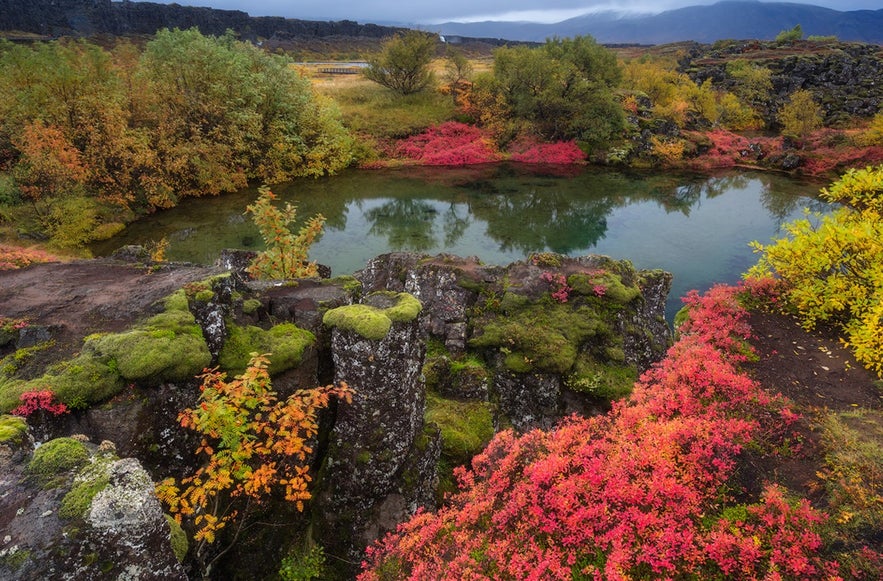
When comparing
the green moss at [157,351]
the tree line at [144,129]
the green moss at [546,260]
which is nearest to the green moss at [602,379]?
the green moss at [546,260]

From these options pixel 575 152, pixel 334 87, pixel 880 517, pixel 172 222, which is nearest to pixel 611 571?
pixel 880 517

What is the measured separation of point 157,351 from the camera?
905 cm

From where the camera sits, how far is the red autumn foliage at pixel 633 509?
656 centimetres

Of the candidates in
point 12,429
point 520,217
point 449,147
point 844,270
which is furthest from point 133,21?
point 844,270

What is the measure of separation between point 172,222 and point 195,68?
14873mm

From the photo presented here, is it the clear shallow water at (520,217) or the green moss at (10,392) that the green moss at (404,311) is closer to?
the green moss at (10,392)

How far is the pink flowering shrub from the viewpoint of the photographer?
7828 millimetres

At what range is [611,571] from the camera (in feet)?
20.4

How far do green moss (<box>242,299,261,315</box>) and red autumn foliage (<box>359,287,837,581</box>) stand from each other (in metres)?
6.46

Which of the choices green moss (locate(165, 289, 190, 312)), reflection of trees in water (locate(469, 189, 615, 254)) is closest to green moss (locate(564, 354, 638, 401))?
green moss (locate(165, 289, 190, 312))

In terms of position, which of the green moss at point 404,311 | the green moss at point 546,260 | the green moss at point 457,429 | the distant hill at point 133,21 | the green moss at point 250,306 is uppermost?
the distant hill at point 133,21

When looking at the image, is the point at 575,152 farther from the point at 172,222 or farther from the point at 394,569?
the point at 394,569

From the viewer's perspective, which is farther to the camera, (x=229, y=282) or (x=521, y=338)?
(x=521, y=338)

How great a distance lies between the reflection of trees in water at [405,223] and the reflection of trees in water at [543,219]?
4.50m
